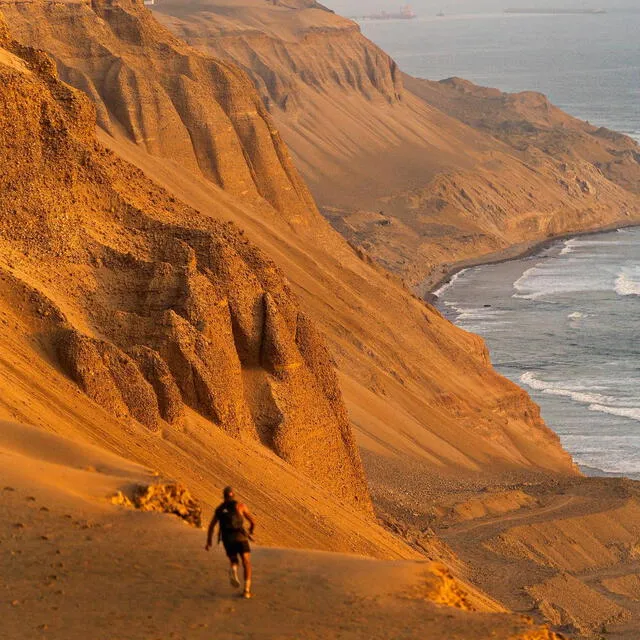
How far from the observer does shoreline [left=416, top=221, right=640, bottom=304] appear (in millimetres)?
92206

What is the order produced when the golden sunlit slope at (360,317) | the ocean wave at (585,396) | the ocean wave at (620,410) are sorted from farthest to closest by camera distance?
the ocean wave at (585,396) < the ocean wave at (620,410) < the golden sunlit slope at (360,317)

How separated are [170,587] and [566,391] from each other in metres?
46.9

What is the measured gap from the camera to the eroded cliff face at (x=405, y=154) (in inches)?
4272

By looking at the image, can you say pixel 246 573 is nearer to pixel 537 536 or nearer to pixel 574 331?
pixel 537 536

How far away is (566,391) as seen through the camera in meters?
60.5

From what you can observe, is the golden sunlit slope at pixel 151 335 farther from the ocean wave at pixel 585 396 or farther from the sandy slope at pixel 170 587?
the ocean wave at pixel 585 396

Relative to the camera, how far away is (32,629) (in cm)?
1390

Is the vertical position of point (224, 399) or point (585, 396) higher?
point (224, 399)

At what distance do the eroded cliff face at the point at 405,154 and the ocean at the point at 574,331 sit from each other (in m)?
5.80

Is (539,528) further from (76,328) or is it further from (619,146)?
(619,146)

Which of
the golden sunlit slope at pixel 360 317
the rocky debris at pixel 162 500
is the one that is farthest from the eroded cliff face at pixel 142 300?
the golden sunlit slope at pixel 360 317

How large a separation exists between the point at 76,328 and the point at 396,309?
3029 centimetres

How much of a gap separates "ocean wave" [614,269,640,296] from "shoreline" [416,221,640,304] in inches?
419

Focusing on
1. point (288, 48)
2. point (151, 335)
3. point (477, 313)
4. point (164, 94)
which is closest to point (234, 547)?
point (151, 335)
